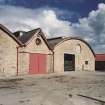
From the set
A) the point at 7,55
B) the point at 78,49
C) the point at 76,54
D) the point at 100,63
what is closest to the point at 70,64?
the point at 76,54

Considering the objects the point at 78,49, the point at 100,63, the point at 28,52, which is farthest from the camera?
the point at 100,63

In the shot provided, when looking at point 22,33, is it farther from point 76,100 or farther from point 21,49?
point 76,100

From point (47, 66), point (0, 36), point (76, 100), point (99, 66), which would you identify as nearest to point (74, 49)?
point (47, 66)

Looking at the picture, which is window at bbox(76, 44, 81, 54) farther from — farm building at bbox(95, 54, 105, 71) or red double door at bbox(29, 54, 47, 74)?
farm building at bbox(95, 54, 105, 71)

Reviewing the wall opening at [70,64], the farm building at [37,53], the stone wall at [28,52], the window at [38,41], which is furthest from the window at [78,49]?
the window at [38,41]

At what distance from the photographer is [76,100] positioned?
Answer: 13.5 meters

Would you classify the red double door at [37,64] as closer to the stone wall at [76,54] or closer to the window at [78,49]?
the stone wall at [76,54]

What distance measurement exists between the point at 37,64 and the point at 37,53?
1.59 m

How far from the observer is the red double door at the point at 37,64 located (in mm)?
34094

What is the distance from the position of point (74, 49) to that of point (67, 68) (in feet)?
12.1

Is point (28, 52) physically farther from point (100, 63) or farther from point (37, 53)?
point (100, 63)

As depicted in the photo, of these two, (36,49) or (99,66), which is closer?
(36,49)

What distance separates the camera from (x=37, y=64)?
115 feet

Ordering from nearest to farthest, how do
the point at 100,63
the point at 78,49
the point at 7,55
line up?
the point at 7,55 < the point at 78,49 < the point at 100,63
